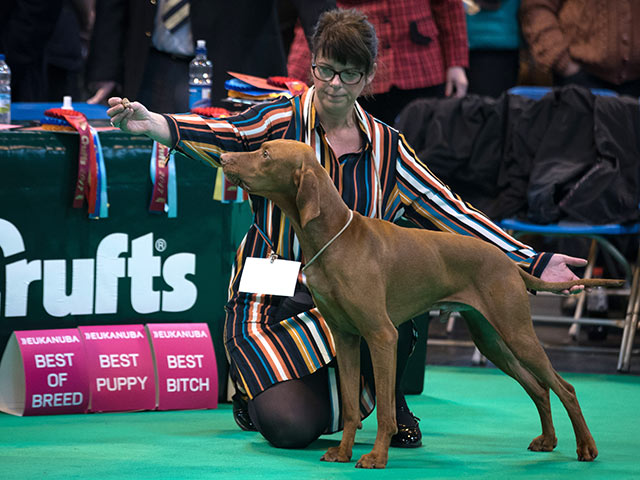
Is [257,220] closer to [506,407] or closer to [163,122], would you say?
[163,122]

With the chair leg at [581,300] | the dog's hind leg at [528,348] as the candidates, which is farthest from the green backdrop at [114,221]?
the chair leg at [581,300]

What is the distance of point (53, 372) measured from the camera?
386cm

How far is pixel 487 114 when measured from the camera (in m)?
5.92

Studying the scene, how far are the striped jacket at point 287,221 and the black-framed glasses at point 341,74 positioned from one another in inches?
5.9

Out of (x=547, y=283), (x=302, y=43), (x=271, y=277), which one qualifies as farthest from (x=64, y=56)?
(x=547, y=283)

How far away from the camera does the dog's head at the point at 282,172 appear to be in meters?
2.81

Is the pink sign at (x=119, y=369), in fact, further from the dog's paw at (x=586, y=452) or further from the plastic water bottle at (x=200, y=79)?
the dog's paw at (x=586, y=452)

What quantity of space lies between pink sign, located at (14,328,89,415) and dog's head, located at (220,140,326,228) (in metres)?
1.34

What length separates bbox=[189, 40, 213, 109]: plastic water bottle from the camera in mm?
4734

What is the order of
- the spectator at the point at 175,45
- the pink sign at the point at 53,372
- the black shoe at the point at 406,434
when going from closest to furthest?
the black shoe at the point at 406,434 < the pink sign at the point at 53,372 < the spectator at the point at 175,45

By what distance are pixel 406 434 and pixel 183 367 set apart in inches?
41.7

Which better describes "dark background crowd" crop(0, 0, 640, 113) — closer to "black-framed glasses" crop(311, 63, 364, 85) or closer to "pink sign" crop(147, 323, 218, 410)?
"pink sign" crop(147, 323, 218, 410)

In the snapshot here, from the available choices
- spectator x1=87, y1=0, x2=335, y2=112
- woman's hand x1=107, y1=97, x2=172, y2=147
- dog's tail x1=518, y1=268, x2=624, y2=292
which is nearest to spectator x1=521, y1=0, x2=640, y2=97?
spectator x1=87, y1=0, x2=335, y2=112

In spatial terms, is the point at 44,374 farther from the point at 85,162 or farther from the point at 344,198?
the point at 344,198
